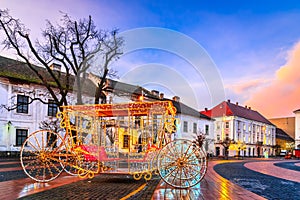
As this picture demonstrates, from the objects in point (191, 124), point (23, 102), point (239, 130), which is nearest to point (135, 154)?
point (23, 102)

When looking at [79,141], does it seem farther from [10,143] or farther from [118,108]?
[10,143]

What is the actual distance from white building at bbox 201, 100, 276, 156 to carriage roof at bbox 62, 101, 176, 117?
4226cm

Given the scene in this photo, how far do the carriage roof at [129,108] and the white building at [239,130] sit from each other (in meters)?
42.3

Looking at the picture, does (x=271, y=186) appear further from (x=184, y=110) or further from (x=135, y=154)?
(x=184, y=110)

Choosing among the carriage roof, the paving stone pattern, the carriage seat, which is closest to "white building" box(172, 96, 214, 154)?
the carriage roof

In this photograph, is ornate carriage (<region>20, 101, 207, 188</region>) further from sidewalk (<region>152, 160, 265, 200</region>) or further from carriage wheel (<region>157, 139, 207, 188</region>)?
sidewalk (<region>152, 160, 265, 200</region>)

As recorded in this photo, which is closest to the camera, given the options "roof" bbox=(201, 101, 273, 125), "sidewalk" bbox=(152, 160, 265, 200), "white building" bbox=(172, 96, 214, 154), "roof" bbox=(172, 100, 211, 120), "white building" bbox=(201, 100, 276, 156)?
"sidewalk" bbox=(152, 160, 265, 200)

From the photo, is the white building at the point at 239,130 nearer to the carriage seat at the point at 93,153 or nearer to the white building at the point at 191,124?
the white building at the point at 191,124

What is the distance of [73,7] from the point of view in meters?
15.5

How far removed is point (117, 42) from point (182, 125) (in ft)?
81.2

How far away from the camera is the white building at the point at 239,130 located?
179 feet

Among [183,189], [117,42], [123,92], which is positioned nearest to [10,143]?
[123,92]

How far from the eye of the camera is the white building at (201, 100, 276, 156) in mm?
54531

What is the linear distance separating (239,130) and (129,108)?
170 ft
